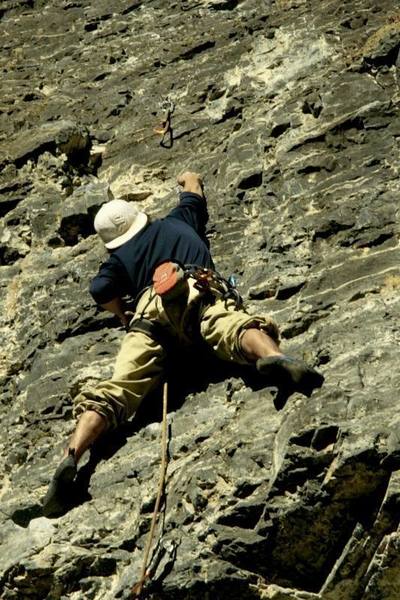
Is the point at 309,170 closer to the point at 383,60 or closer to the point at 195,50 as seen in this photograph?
the point at 383,60

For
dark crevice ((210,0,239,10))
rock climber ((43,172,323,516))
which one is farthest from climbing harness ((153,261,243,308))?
dark crevice ((210,0,239,10))

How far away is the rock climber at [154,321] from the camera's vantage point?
707 cm

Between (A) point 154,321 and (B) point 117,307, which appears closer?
(A) point 154,321

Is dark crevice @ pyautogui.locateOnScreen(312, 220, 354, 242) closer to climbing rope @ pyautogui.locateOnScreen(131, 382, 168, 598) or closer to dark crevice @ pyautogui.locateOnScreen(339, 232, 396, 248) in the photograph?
dark crevice @ pyautogui.locateOnScreen(339, 232, 396, 248)

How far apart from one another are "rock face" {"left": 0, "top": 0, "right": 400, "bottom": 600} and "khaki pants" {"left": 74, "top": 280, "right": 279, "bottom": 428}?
0.25m

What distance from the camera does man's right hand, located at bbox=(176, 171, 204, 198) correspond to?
9648mm

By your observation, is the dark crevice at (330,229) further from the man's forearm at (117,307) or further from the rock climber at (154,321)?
the man's forearm at (117,307)

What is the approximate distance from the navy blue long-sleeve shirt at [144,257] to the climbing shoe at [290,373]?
1767mm

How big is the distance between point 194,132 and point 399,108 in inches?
97.0

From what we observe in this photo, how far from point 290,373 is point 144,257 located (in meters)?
2.29

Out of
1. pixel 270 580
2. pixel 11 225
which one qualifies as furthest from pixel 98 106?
pixel 270 580

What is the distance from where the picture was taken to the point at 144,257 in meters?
8.45

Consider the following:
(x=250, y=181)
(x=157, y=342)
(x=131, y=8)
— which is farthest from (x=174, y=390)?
(x=131, y=8)

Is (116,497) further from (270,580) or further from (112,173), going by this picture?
(112,173)
